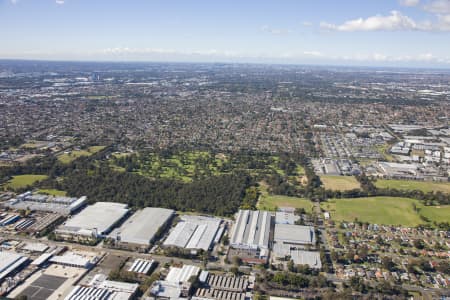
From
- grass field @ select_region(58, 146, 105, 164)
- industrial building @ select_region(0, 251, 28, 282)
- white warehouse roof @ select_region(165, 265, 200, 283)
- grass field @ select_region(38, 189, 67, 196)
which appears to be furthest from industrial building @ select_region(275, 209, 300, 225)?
grass field @ select_region(58, 146, 105, 164)

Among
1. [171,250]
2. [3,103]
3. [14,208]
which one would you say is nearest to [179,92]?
[3,103]

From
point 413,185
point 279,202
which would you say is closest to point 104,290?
point 279,202

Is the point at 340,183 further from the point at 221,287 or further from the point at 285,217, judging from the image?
the point at 221,287

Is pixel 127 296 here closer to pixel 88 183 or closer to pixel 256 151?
pixel 88 183

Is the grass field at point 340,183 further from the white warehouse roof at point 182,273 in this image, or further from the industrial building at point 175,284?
the industrial building at point 175,284

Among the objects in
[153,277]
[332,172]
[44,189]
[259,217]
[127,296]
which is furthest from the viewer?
[332,172]

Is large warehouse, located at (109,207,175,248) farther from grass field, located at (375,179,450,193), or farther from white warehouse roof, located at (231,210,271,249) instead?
grass field, located at (375,179,450,193)
